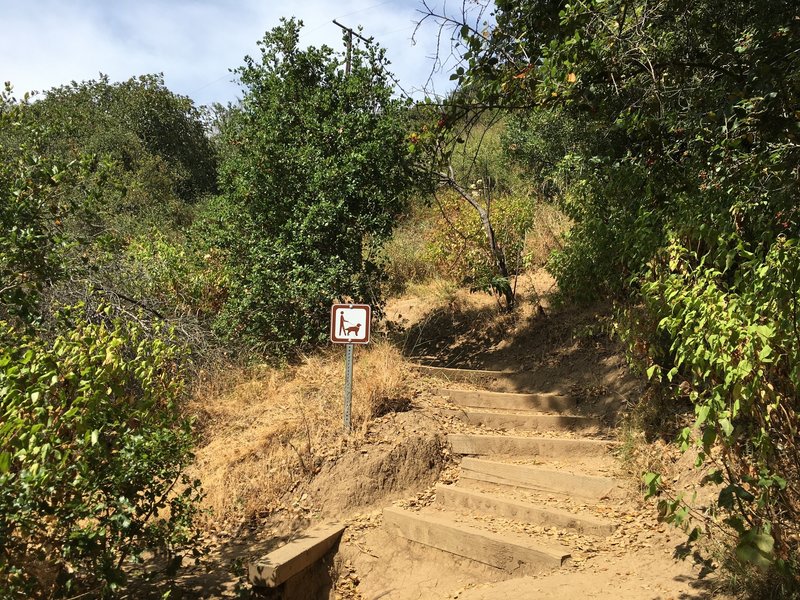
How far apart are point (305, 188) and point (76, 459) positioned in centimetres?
632

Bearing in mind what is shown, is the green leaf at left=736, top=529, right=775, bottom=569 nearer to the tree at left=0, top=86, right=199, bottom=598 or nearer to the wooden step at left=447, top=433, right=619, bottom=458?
the tree at left=0, top=86, right=199, bottom=598

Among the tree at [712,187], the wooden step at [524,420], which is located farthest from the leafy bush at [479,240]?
the tree at [712,187]

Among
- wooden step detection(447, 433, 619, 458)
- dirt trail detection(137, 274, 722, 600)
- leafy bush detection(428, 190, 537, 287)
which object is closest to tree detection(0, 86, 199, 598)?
dirt trail detection(137, 274, 722, 600)

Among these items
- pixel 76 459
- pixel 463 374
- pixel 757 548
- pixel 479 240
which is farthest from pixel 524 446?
pixel 479 240

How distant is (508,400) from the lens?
820 centimetres

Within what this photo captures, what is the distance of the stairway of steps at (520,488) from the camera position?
534 centimetres

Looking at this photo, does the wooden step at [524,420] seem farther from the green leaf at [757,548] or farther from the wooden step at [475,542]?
the green leaf at [757,548]

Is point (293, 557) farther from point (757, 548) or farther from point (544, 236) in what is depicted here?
point (544, 236)

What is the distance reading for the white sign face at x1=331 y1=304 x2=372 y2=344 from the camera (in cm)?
679

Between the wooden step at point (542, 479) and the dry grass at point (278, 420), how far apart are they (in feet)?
4.07

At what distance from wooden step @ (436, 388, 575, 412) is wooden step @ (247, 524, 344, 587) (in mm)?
2490

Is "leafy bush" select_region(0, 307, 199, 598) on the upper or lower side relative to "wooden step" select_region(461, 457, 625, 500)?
upper

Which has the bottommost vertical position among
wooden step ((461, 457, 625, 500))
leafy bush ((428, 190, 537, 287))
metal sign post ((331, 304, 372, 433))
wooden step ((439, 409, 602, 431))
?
wooden step ((461, 457, 625, 500))

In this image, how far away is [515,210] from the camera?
473 inches
